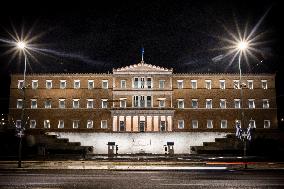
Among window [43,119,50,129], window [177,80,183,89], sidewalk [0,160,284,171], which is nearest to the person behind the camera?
sidewalk [0,160,284,171]

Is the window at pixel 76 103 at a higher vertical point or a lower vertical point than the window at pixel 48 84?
lower

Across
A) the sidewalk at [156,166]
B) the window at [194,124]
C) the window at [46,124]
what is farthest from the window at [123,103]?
the sidewalk at [156,166]

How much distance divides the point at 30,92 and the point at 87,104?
35.9ft

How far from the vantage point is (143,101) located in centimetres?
6191

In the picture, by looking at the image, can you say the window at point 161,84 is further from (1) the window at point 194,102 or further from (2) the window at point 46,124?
(2) the window at point 46,124

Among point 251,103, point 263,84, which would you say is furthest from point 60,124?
point 263,84

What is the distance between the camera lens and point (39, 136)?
49.9 meters

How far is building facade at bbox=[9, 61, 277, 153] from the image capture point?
60.8m

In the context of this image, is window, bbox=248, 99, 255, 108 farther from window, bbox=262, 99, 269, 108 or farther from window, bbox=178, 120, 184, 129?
window, bbox=178, 120, 184, 129

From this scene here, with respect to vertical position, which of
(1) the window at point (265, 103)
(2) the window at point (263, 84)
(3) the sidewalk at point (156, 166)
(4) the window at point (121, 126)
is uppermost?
(2) the window at point (263, 84)

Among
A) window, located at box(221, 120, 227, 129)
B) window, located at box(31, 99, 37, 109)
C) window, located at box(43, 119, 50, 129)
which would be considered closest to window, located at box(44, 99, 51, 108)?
window, located at box(31, 99, 37, 109)

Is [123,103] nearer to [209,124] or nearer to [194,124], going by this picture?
[194,124]

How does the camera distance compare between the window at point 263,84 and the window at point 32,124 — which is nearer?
the window at point 32,124

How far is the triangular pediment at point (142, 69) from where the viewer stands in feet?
204
